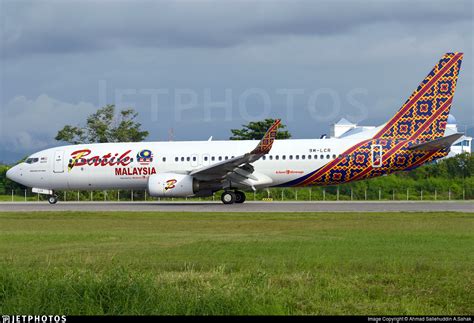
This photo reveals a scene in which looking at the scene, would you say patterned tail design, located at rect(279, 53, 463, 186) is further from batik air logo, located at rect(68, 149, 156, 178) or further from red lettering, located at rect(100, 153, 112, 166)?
red lettering, located at rect(100, 153, 112, 166)

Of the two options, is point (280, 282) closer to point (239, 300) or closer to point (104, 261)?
point (239, 300)

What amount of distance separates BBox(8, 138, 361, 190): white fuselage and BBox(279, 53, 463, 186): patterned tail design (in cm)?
66

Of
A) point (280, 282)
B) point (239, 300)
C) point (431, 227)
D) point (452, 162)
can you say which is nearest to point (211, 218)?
point (431, 227)

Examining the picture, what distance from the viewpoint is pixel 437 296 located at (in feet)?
33.6

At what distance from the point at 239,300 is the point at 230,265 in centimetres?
324

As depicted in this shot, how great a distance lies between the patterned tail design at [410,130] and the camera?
35031 mm

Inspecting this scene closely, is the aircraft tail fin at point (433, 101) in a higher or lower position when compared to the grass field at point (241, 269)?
higher

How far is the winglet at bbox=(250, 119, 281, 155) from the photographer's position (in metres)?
32.6

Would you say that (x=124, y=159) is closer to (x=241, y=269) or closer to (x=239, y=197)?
(x=239, y=197)

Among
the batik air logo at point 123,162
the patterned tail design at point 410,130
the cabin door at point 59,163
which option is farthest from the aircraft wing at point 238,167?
the cabin door at point 59,163

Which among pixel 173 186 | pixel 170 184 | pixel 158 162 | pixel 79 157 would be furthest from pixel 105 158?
pixel 173 186

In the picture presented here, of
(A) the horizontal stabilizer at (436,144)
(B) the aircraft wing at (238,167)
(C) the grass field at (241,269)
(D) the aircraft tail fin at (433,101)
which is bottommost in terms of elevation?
(C) the grass field at (241,269)

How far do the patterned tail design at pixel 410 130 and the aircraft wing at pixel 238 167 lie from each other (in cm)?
334

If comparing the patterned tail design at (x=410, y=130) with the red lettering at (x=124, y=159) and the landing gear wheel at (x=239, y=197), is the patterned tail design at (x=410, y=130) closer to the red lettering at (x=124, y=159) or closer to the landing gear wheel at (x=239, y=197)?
the landing gear wheel at (x=239, y=197)
